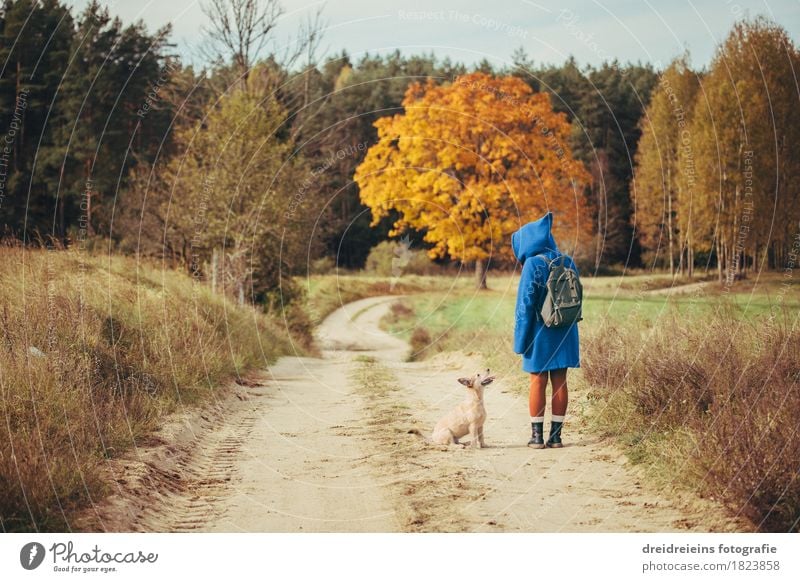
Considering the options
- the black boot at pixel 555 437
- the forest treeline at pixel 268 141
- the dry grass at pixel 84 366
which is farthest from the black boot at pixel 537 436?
the forest treeline at pixel 268 141

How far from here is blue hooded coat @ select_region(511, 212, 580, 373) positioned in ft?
29.3

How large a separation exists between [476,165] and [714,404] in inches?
813

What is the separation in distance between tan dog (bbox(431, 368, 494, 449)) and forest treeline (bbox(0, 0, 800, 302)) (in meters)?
5.15

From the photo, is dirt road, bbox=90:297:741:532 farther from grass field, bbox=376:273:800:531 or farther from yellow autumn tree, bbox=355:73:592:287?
yellow autumn tree, bbox=355:73:592:287

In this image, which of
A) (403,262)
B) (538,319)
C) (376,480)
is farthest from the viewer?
(403,262)

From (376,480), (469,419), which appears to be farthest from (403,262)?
(376,480)

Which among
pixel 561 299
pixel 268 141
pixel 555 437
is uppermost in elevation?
pixel 268 141

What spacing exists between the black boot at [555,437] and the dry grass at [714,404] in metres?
0.64

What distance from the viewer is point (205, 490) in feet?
26.7

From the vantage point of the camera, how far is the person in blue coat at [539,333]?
8.93 meters

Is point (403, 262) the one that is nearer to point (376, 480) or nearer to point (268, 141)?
point (268, 141)

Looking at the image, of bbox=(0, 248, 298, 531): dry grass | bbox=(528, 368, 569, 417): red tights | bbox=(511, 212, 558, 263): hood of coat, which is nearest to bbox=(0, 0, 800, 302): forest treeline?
bbox=(0, 248, 298, 531): dry grass

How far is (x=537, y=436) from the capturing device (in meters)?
9.29

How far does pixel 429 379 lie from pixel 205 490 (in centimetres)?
837
